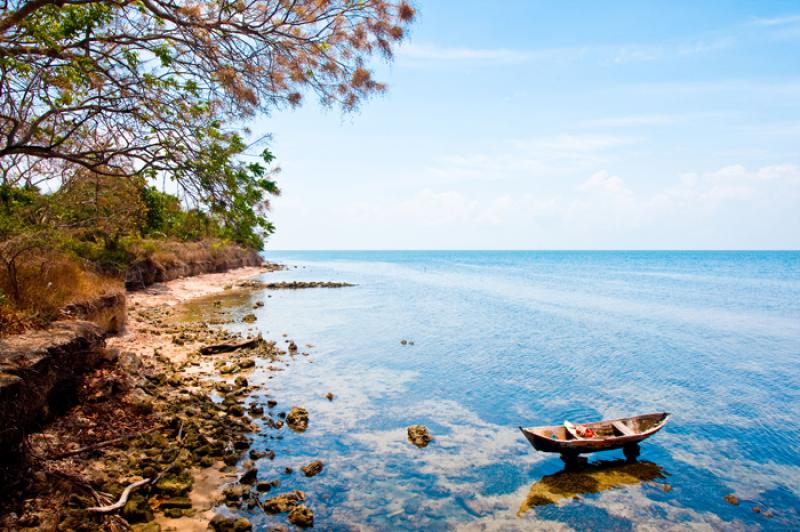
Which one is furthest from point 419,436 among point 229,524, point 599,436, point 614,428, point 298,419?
point 229,524

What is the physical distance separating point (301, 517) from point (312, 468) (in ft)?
7.78

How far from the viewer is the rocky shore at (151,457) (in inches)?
313

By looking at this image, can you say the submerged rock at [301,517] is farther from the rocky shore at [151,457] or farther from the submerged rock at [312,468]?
the submerged rock at [312,468]

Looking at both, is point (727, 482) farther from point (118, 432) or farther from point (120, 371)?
point (120, 371)

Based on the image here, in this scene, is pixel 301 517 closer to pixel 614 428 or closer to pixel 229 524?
pixel 229 524

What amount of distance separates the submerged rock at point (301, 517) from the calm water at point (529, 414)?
9.7 inches

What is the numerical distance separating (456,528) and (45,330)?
11.3 metres

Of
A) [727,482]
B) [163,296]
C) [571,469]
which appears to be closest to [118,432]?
[571,469]

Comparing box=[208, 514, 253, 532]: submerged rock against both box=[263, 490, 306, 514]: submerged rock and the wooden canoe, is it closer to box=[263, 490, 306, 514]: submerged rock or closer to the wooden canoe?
box=[263, 490, 306, 514]: submerged rock

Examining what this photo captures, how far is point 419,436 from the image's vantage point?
1408 cm

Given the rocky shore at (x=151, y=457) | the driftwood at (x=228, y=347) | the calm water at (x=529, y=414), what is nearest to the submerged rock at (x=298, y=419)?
the rocky shore at (x=151, y=457)

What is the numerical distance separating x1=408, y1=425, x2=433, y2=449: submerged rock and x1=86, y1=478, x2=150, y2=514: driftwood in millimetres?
7440

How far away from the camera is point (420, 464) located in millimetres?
12508

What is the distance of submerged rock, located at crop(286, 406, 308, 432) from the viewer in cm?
1427
